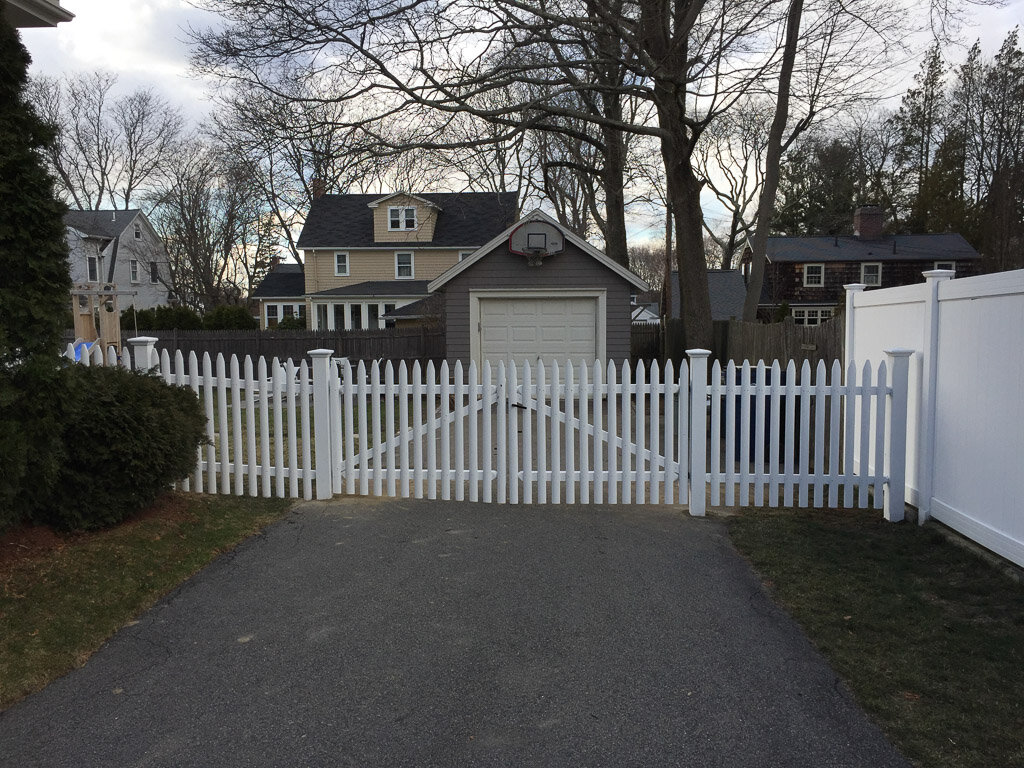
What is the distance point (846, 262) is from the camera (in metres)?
42.8

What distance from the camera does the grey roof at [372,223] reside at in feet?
114

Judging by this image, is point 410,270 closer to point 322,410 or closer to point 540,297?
point 540,297

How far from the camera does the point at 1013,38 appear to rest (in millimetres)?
39375

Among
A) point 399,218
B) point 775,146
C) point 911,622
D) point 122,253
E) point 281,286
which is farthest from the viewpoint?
point 122,253

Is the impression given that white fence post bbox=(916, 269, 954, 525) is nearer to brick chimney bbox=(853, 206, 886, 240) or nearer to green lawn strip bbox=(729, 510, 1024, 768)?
green lawn strip bbox=(729, 510, 1024, 768)

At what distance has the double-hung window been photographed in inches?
1699

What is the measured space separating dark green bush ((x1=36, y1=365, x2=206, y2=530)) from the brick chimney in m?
43.6

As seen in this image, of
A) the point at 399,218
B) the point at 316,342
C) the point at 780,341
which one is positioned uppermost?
the point at 399,218

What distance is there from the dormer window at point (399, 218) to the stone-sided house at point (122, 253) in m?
12.9

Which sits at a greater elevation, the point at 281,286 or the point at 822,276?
the point at 822,276

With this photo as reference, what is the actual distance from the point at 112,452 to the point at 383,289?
28.9 metres

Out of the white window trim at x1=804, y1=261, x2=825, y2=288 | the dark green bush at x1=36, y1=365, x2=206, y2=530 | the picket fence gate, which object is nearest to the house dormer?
the white window trim at x1=804, y1=261, x2=825, y2=288

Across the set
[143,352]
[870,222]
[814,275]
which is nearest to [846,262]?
[814,275]

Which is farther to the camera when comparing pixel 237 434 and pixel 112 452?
pixel 237 434
